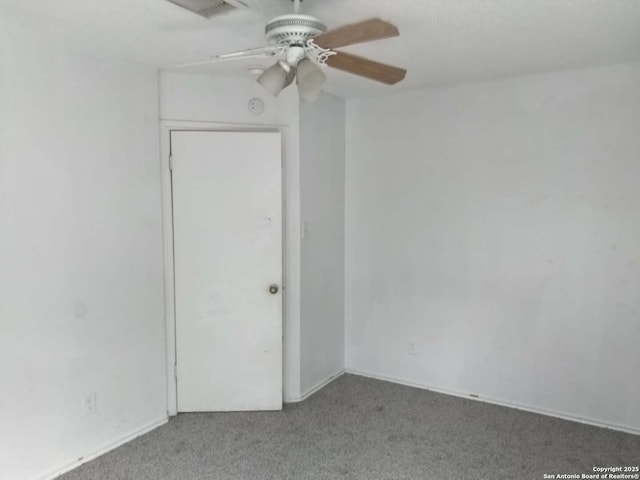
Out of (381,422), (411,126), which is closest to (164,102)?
(411,126)

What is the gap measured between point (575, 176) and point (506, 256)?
71cm

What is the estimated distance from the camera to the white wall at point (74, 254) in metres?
2.53

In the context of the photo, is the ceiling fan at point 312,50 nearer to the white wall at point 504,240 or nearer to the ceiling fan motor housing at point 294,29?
the ceiling fan motor housing at point 294,29

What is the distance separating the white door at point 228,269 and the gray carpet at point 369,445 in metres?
0.25

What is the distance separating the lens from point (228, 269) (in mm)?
3520

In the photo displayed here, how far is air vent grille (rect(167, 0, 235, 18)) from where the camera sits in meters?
2.05

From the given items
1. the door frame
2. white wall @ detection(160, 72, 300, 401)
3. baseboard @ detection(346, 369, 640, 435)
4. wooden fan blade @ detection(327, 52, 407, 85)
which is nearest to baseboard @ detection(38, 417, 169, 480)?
the door frame

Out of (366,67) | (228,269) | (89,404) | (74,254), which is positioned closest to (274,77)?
(366,67)

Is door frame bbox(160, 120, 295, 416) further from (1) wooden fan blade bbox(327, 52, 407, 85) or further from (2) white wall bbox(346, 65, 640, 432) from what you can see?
(1) wooden fan blade bbox(327, 52, 407, 85)

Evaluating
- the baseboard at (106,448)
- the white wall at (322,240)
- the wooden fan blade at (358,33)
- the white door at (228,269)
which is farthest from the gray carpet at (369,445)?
the wooden fan blade at (358,33)

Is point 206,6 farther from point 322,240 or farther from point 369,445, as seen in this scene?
point 369,445

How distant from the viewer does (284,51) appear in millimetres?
2113

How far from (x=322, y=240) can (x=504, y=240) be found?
1.38 meters

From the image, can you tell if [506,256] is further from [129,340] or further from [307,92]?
[129,340]
